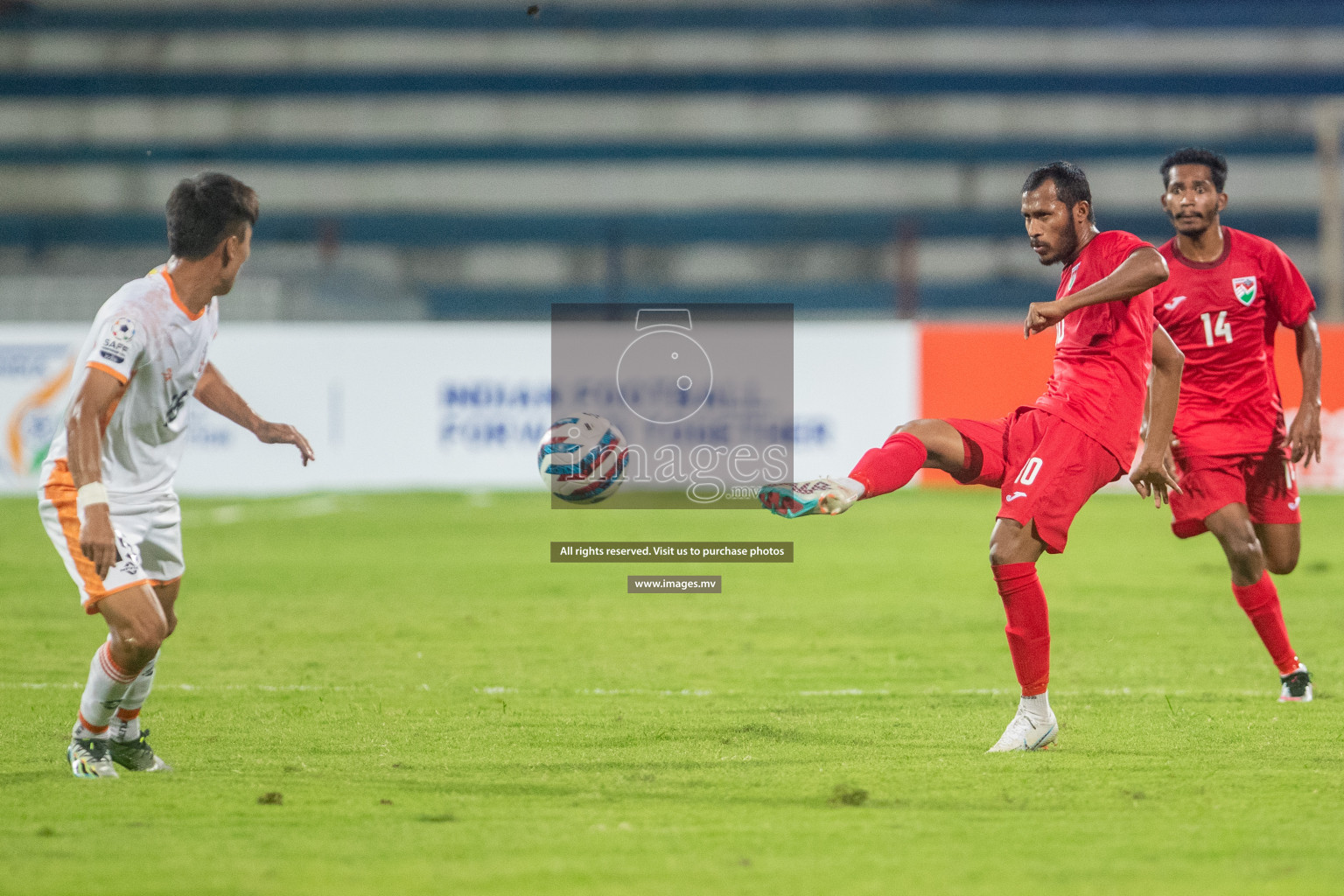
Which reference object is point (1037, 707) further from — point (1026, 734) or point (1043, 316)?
point (1043, 316)

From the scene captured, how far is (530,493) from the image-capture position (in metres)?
17.7

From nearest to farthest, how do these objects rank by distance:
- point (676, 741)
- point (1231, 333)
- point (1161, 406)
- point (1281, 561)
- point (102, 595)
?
1. point (102, 595)
2. point (1161, 406)
3. point (676, 741)
4. point (1231, 333)
5. point (1281, 561)

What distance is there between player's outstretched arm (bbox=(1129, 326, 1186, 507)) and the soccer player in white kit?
3114 millimetres

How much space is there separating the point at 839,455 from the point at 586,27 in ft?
77.6

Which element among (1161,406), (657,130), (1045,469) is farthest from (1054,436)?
(657,130)

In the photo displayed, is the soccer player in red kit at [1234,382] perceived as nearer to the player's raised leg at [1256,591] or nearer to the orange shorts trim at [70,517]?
the player's raised leg at [1256,591]

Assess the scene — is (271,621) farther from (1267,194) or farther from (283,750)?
(1267,194)

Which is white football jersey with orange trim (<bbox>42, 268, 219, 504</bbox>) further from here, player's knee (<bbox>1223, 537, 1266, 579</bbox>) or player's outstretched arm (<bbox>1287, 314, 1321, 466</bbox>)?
player's outstretched arm (<bbox>1287, 314, 1321, 466</bbox>)

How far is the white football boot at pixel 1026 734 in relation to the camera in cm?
494

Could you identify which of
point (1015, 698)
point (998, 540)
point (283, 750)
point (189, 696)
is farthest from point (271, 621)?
point (998, 540)

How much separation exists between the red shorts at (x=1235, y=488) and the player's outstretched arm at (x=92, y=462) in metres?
4.24

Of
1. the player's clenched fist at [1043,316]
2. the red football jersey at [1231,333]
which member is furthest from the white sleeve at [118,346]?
the red football jersey at [1231,333]

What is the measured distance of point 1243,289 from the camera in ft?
20.2

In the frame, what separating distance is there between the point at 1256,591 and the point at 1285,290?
4.18 feet
